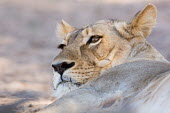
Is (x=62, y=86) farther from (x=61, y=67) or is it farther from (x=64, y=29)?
(x=64, y=29)

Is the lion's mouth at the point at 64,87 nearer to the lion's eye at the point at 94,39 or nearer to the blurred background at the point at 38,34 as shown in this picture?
the lion's eye at the point at 94,39

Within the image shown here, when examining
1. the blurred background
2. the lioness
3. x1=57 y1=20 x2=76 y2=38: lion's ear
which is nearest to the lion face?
the lioness

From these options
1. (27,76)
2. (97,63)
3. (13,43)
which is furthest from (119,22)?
(13,43)

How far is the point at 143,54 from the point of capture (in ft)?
17.3

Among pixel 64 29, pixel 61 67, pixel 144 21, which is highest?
pixel 64 29

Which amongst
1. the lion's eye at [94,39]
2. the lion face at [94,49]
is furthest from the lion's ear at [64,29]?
the lion's eye at [94,39]

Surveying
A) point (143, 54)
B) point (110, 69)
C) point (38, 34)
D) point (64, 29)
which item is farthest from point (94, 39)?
point (38, 34)

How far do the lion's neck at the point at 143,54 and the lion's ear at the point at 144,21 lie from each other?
0.18 metres

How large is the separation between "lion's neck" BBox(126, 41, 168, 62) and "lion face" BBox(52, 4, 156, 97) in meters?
0.04

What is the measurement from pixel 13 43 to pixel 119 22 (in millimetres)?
5530

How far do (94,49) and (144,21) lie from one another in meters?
0.51

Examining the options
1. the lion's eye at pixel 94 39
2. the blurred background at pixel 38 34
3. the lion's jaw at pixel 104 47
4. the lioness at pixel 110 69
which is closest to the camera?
the lioness at pixel 110 69

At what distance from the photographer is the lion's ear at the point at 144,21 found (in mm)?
5520

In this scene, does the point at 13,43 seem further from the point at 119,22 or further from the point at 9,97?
the point at 119,22
